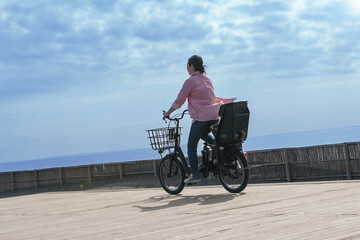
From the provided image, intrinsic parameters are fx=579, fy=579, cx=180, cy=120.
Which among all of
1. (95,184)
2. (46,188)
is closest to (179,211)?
(95,184)

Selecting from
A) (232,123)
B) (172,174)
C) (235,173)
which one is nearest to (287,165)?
(172,174)

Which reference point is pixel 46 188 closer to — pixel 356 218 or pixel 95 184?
pixel 95 184

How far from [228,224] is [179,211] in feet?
3.91

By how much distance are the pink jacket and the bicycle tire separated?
54cm

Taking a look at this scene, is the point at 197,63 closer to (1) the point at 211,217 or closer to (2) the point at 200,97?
(2) the point at 200,97

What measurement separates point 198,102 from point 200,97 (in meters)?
0.07

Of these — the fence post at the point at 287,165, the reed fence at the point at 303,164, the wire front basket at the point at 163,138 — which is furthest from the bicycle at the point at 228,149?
the fence post at the point at 287,165

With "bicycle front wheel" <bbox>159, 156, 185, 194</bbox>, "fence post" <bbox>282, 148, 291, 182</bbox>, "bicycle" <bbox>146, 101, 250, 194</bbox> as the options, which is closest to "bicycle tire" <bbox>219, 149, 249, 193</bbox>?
"bicycle" <bbox>146, 101, 250, 194</bbox>

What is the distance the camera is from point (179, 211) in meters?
4.85

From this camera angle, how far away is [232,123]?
19.6 feet

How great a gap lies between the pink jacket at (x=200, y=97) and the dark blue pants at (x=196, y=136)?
0.06m

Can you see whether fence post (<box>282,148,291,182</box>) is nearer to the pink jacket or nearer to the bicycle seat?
the pink jacket

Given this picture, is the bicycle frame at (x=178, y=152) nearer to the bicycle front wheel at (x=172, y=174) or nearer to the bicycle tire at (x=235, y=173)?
the bicycle front wheel at (x=172, y=174)

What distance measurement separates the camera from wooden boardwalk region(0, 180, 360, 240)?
3.31 m
